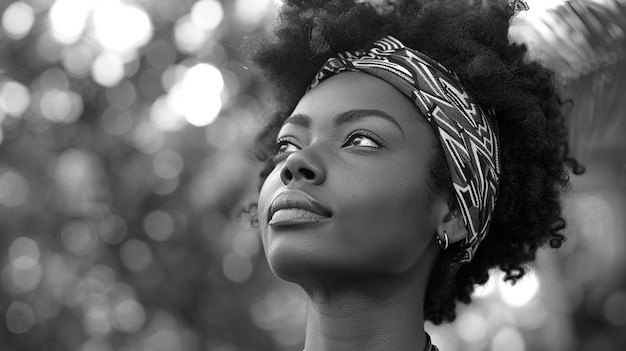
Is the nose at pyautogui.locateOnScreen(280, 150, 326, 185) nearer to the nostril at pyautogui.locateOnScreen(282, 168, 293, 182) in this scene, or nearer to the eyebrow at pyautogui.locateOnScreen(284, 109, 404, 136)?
the nostril at pyautogui.locateOnScreen(282, 168, 293, 182)

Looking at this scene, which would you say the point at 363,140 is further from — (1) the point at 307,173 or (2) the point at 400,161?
(1) the point at 307,173

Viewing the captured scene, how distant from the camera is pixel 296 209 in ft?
11.4

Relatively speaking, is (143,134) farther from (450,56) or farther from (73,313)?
(450,56)

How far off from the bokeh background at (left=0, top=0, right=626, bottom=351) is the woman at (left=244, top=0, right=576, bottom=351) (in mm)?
5556

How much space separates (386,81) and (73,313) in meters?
7.75

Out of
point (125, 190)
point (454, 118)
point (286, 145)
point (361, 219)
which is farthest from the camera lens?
point (125, 190)

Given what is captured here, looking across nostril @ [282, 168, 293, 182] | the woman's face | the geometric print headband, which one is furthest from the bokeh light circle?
nostril @ [282, 168, 293, 182]

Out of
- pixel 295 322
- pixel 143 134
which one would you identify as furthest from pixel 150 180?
pixel 295 322

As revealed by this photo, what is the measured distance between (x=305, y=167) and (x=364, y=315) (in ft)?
1.97

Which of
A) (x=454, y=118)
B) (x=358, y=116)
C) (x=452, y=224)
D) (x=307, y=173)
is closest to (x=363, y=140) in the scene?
(x=358, y=116)

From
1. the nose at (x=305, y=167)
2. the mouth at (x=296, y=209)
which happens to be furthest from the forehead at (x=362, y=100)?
the mouth at (x=296, y=209)

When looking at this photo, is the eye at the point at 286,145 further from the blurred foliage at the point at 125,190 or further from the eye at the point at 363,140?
the blurred foliage at the point at 125,190

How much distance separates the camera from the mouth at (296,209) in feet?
11.3

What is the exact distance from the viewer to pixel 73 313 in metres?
10.7
